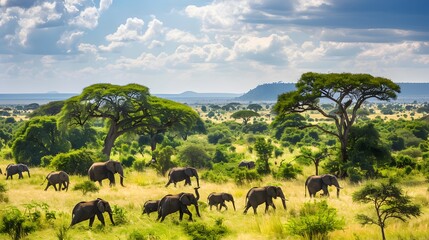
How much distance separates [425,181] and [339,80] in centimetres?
840

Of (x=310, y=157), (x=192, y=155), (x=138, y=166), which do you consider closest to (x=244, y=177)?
(x=310, y=157)

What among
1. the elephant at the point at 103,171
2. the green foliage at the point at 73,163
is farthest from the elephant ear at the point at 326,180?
the green foliage at the point at 73,163

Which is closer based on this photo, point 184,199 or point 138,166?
point 184,199

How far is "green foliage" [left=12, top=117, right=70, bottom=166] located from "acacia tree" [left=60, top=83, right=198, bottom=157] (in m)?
5.42

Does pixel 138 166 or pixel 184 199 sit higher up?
pixel 184 199

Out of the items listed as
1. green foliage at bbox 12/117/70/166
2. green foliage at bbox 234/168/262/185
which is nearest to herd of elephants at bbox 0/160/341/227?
green foliage at bbox 234/168/262/185

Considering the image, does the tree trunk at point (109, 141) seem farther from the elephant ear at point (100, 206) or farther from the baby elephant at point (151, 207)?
the elephant ear at point (100, 206)

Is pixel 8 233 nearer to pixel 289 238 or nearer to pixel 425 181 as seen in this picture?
pixel 289 238

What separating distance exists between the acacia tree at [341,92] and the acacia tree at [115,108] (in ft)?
39.4

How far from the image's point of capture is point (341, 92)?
103 feet

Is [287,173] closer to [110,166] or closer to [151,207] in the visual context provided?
[110,166]

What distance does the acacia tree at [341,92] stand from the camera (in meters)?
30.4

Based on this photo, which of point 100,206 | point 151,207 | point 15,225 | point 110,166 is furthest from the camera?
point 110,166

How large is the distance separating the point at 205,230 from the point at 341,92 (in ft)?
63.4
